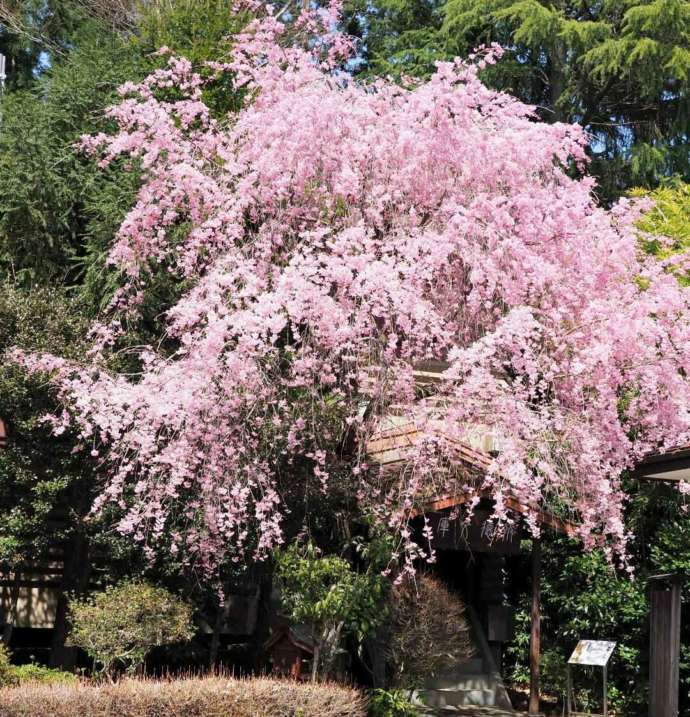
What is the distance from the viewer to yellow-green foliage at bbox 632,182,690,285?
45.0 ft

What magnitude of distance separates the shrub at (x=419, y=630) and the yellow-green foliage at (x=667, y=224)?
5715 millimetres

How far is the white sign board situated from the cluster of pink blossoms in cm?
160

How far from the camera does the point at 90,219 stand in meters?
13.8

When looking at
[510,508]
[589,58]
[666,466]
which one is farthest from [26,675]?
[589,58]

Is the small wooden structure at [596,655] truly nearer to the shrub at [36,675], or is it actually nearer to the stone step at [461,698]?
the stone step at [461,698]

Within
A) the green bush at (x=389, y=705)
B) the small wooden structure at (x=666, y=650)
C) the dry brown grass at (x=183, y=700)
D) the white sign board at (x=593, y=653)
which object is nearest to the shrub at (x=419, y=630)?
the green bush at (x=389, y=705)

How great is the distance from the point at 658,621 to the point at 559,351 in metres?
3.32

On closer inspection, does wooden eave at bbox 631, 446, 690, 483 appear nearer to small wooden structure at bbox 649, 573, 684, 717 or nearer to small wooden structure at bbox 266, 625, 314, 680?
small wooden structure at bbox 649, 573, 684, 717

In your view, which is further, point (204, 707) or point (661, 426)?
point (661, 426)

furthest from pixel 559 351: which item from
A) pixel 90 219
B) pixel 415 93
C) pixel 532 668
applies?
pixel 90 219

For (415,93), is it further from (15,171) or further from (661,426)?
(15,171)

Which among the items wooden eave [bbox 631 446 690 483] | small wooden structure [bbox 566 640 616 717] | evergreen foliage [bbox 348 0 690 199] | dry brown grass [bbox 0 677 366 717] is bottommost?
dry brown grass [bbox 0 677 366 717]

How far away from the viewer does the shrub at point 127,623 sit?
9867 mm

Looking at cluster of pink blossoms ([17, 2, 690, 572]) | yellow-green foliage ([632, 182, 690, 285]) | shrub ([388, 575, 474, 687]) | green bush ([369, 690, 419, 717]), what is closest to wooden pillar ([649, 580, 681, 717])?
cluster of pink blossoms ([17, 2, 690, 572])
